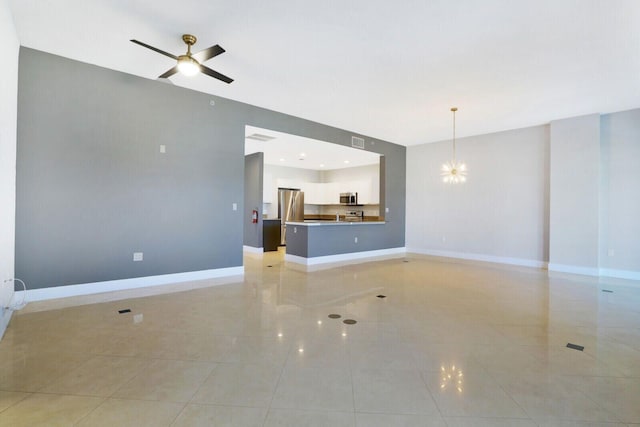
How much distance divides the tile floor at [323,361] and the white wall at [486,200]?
2.72 meters

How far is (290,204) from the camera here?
31.3 ft

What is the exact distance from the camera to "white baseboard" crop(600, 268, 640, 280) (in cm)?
540

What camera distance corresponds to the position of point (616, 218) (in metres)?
5.58

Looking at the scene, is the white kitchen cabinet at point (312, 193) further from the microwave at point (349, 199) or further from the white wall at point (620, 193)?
the white wall at point (620, 193)

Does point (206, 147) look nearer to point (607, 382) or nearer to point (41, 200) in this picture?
point (41, 200)

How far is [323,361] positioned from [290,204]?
24.4ft

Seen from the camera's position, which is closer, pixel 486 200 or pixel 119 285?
pixel 119 285

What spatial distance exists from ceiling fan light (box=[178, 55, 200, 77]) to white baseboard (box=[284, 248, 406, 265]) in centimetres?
411

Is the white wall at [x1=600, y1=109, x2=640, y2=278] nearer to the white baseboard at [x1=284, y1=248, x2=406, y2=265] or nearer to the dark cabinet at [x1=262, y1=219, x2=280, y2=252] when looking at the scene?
the white baseboard at [x1=284, y1=248, x2=406, y2=265]

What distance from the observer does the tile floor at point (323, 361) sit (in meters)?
1.72

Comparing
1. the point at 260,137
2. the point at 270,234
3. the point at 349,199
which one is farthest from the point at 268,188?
the point at 260,137

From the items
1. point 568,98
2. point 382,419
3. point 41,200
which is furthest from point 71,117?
point 568,98

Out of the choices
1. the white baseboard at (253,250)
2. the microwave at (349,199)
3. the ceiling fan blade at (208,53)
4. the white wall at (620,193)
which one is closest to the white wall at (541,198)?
the white wall at (620,193)

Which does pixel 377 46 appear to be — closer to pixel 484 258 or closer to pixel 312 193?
pixel 484 258
